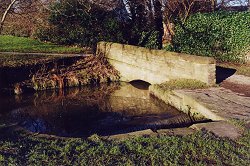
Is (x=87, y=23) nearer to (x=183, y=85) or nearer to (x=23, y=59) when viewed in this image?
(x=23, y=59)

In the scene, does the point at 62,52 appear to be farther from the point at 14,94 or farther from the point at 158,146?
the point at 158,146

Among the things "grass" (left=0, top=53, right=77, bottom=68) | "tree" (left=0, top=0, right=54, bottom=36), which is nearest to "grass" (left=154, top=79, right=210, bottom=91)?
"grass" (left=0, top=53, right=77, bottom=68)

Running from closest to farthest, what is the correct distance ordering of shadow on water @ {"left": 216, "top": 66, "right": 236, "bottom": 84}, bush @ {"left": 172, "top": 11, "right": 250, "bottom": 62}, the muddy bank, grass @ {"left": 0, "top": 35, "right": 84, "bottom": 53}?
shadow on water @ {"left": 216, "top": 66, "right": 236, "bottom": 84} → the muddy bank → bush @ {"left": 172, "top": 11, "right": 250, "bottom": 62} → grass @ {"left": 0, "top": 35, "right": 84, "bottom": 53}

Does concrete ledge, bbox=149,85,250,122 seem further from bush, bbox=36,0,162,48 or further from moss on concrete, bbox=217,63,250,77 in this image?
bush, bbox=36,0,162,48

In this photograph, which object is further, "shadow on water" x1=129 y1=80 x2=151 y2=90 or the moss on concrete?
"shadow on water" x1=129 y1=80 x2=151 y2=90

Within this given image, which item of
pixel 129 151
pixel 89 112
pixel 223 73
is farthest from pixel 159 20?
pixel 129 151

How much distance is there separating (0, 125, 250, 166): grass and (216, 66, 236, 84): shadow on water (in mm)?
6491

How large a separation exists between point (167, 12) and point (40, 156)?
49.1ft

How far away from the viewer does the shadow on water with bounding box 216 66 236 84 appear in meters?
13.3

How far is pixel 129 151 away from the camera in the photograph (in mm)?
6137

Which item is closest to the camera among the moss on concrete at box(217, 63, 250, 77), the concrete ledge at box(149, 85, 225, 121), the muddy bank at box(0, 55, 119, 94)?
the concrete ledge at box(149, 85, 225, 121)

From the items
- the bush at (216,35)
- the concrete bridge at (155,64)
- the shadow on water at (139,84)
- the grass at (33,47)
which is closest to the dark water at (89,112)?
the shadow on water at (139,84)

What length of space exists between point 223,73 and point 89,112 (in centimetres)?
582

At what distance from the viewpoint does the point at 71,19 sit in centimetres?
2070
